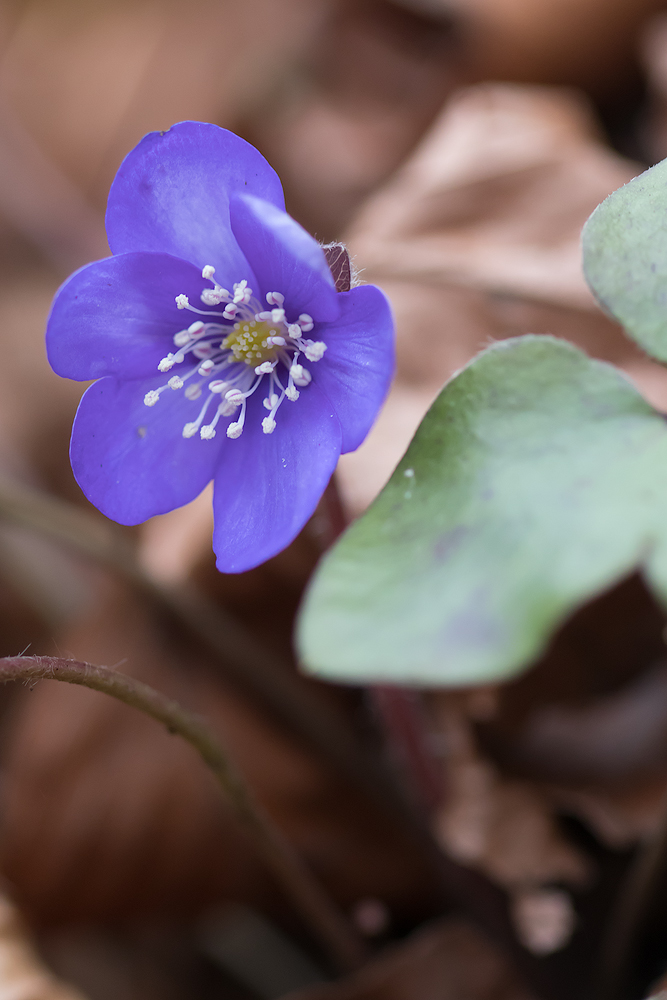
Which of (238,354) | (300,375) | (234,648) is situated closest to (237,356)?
(238,354)

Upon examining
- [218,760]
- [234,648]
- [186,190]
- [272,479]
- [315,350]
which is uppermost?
[186,190]

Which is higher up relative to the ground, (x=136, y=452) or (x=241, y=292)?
(x=241, y=292)

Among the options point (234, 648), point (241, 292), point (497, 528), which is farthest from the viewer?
point (234, 648)

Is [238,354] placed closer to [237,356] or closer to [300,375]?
[237,356]

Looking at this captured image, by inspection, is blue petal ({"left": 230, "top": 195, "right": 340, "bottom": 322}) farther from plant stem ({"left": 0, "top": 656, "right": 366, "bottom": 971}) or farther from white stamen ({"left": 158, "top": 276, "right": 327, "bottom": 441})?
plant stem ({"left": 0, "top": 656, "right": 366, "bottom": 971})

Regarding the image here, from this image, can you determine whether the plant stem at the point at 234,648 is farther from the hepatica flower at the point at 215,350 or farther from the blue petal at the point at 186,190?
the blue petal at the point at 186,190

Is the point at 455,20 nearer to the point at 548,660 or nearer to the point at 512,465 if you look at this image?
the point at 548,660

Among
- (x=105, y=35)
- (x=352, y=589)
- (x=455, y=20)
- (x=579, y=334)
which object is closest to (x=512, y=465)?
(x=352, y=589)

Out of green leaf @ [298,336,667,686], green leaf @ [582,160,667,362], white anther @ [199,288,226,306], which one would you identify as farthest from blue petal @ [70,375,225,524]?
green leaf @ [582,160,667,362]
